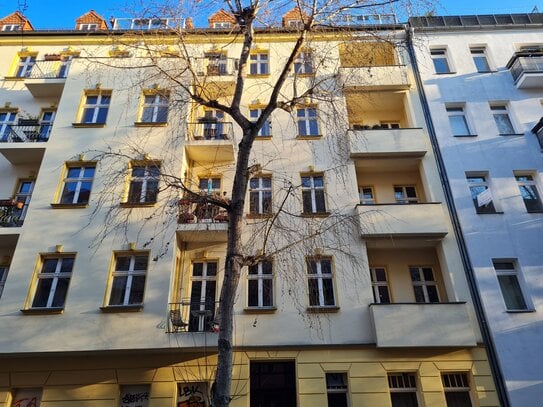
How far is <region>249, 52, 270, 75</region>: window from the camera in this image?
14.9m

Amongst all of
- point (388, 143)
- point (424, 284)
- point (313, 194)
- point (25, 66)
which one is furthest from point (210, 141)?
point (25, 66)

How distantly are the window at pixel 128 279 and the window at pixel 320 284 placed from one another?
14.6 feet

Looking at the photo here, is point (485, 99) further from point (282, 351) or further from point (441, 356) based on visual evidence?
point (282, 351)

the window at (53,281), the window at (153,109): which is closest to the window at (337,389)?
the window at (53,281)

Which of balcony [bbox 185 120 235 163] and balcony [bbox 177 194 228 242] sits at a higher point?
balcony [bbox 185 120 235 163]

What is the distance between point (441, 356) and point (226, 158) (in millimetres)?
8377

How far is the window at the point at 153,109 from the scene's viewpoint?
42.4ft

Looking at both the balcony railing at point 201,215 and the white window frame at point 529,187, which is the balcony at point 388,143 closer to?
the white window frame at point 529,187

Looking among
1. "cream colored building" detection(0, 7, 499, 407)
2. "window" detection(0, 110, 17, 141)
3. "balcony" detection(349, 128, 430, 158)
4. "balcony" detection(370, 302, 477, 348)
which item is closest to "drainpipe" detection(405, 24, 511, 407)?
"cream colored building" detection(0, 7, 499, 407)

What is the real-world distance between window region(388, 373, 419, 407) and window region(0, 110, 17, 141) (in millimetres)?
14288

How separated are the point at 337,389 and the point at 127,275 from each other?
20.2 feet

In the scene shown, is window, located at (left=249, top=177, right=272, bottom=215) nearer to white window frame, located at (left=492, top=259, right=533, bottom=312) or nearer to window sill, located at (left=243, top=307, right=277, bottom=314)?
window sill, located at (left=243, top=307, right=277, bottom=314)

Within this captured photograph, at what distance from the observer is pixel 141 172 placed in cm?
1191

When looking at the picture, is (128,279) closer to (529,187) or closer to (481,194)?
(481,194)
